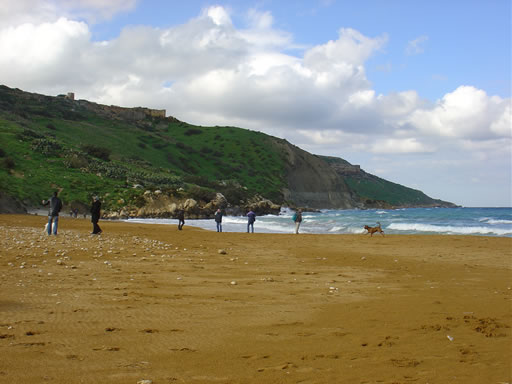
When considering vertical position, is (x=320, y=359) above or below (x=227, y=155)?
below

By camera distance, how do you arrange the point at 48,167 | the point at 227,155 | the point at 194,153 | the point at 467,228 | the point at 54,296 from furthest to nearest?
the point at 227,155 < the point at 194,153 < the point at 48,167 < the point at 467,228 < the point at 54,296

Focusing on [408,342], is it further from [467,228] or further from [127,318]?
[467,228]

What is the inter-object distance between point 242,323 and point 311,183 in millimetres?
126185

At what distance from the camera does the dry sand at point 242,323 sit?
4.72 metres

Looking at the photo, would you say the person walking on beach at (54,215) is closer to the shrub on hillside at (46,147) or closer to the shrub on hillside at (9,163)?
the shrub on hillside at (9,163)

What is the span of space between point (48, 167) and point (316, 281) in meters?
45.2

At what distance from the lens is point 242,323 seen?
6.63 metres

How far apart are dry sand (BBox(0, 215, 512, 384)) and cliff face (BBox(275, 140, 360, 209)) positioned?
108291 millimetres

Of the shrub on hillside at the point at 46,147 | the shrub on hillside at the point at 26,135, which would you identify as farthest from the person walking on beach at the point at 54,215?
the shrub on hillside at the point at 26,135

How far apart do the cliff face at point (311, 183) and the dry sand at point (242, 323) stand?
10829cm

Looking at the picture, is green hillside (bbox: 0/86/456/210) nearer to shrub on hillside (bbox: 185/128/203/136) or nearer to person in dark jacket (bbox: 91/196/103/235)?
shrub on hillside (bbox: 185/128/203/136)

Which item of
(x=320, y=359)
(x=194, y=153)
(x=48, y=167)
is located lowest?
(x=320, y=359)

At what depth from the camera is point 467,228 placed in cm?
3725

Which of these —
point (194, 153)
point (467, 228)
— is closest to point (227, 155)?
point (194, 153)
